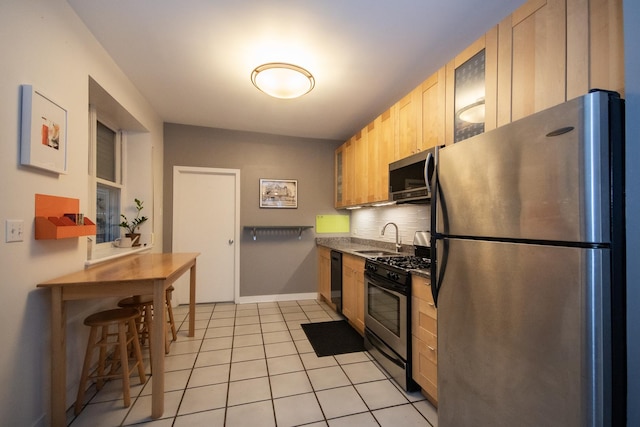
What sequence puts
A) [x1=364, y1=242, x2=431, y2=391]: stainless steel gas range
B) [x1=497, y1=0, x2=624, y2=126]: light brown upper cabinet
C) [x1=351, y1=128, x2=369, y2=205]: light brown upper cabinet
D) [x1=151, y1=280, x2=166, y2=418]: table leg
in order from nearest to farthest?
1. [x1=497, y1=0, x2=624, y2=126]: light brown upper cabinet
2. [x1=151, y1=280, x2=166, y2=418]: table leg
3. [x1=364, y1=242, x2=431, y2=391]: stainless steel gas range
4. [x1=351, y1=128, x2=369, y2=205]: light brown upper cabinet

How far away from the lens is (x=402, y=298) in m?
2.06

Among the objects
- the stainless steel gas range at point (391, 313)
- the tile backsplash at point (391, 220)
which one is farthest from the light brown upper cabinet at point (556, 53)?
the tile backsplash at point (391, 220)

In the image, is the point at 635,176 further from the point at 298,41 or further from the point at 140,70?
the point at 140,70

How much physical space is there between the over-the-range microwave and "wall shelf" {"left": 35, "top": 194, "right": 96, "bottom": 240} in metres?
2.36

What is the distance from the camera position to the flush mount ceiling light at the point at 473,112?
1.70 metres

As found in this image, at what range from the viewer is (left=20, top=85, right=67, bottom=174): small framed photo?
1.42 metres

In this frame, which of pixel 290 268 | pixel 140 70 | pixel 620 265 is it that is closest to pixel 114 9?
pixel 140 70

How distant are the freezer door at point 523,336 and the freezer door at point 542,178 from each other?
8cm

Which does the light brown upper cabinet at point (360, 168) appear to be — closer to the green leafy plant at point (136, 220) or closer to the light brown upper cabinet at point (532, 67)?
the light brown upper cabinet at point (532, 67)

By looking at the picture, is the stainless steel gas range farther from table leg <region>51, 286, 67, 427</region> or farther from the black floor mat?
table leg <region>51, 286, 67, 427</region>

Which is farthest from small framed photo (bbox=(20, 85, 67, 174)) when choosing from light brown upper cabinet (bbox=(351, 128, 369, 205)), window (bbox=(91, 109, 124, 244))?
light brown upper cabinet (bbox=(351, 128, 369, 205))

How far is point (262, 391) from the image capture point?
200 centimetres

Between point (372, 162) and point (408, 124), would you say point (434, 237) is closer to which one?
point (408, 124)

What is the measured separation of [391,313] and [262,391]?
1.12m
